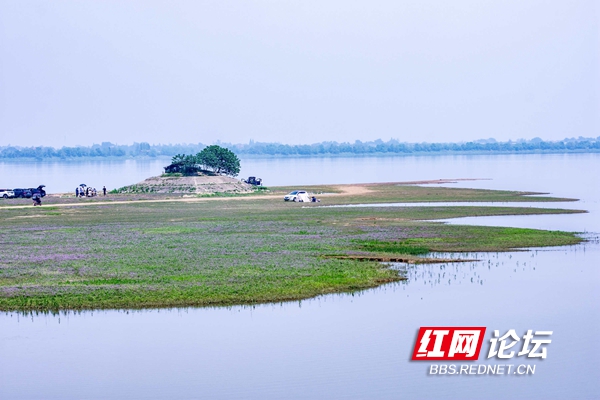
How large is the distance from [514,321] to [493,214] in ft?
151

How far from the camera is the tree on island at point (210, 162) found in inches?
4943

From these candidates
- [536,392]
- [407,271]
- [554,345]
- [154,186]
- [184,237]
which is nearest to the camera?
[536,392]

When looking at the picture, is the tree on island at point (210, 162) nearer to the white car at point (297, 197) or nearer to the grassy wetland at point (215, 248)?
the white car at point (297, 197)

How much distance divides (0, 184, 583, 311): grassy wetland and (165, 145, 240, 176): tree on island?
101 feet

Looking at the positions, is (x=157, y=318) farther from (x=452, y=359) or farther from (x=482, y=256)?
(x=482, y=256)

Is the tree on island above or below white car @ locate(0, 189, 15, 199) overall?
above

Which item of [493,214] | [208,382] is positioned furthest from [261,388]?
[493,214]

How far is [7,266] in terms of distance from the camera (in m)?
46.6

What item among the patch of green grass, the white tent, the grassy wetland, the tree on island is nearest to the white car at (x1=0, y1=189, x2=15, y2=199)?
the grassy wetland

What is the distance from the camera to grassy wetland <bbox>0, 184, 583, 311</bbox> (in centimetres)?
3916

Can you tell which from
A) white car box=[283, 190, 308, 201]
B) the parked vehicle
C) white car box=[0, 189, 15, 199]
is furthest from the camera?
white car box=[0, 189, 15, 199]

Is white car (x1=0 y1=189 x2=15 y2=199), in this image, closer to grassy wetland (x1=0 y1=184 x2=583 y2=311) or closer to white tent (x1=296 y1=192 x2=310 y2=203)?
grassy wetland (x1=0 y1=184 x2=583 y2=311)

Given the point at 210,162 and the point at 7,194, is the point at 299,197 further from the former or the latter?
the point at 7,194

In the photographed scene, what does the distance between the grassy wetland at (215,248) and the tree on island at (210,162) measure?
3070cm
